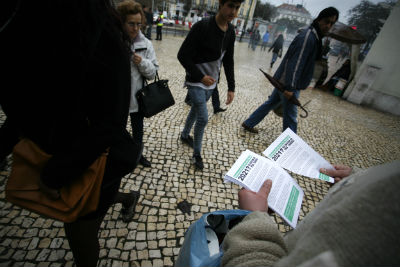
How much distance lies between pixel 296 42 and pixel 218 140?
79.4 inches

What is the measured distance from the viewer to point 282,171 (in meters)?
1.29

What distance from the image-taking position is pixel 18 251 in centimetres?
167

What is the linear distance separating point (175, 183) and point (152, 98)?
1139mm

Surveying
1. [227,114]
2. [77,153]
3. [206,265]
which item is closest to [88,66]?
[77,153]

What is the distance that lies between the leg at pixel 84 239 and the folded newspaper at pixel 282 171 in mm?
842

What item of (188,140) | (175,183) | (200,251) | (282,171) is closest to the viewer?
(200,251)

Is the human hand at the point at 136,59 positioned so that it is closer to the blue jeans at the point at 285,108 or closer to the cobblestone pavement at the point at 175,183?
the cobblestone pavement at the point at 175,183

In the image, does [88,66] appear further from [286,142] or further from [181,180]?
[181,180]

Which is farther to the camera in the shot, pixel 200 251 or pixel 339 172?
pixel 339 172

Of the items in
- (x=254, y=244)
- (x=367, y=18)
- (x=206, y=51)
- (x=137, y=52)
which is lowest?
(x=254, y=244)

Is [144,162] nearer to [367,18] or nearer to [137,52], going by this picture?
[137,52]

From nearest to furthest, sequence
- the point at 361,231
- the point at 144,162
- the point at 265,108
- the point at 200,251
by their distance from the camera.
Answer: the point at 361,231
the point at 200,251
the point at 144,162
the point at 265,108

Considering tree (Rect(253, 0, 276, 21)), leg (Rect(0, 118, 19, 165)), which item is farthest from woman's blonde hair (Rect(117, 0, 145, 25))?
tree (Rect(253, 0, 276, 21))

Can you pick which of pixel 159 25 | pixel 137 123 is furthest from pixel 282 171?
pixel 159 25
